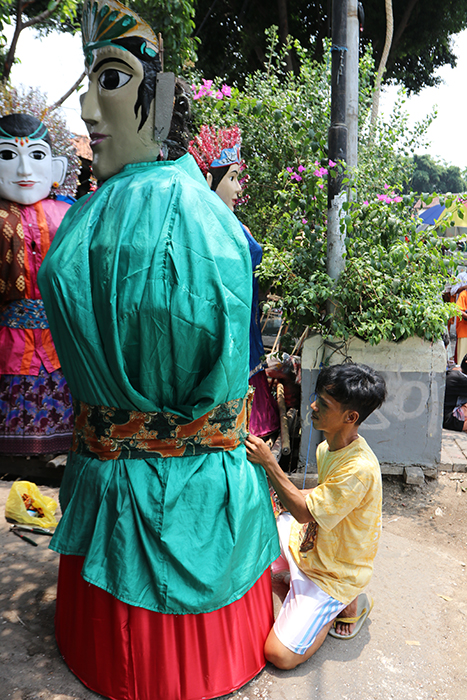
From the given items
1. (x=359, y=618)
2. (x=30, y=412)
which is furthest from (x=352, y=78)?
(x=359, y=618)

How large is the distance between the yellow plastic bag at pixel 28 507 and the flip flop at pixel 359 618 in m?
1.76

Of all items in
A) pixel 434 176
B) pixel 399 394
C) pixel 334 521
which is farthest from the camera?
pixel 434 176

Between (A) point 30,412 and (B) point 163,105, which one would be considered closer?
(B) point 163,105

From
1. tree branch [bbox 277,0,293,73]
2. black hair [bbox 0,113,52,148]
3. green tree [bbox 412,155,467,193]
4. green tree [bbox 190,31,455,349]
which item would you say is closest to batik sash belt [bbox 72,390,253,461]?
green tree [bbox 190,31,455,349]

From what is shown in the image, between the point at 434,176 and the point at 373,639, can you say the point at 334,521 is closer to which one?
the point at 373,639

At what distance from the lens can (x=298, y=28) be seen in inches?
460

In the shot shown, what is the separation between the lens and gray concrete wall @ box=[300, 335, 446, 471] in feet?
12.8

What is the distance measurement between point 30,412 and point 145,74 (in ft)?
8.84

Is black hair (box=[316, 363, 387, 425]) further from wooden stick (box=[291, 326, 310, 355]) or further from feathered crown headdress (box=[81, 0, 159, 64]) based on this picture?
wooden stick (box=[291, 326, 310, 355])

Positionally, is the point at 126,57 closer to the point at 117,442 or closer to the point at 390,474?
the point at 117,442

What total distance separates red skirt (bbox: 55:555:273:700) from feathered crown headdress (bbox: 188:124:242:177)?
2.62m

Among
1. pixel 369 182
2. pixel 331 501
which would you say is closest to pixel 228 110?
pixel 369 182

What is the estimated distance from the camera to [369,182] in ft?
14.2

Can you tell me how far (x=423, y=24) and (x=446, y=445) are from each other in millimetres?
10859
